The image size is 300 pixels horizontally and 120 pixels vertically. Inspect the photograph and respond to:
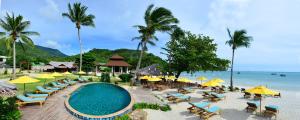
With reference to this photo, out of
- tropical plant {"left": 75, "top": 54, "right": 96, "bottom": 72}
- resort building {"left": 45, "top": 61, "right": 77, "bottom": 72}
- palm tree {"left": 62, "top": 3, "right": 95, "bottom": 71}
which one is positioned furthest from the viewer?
resort building {"left": 45, "top": 61, "right": 77, "bottom": 72}

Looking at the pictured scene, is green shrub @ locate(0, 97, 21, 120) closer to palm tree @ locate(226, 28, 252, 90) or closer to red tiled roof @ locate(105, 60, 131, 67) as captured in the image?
palm tree @ locate(226, 28, 252, 90)

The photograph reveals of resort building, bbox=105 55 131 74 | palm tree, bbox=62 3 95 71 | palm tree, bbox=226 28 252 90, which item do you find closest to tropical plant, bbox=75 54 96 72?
resort building, bbox=105 55 131 74

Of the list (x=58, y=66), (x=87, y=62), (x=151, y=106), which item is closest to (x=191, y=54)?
(x=151, y=106)

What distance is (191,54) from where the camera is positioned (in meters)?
27.7

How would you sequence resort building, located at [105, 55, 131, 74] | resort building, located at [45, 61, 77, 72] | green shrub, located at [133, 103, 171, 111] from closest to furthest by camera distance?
green shrub, located at [133, 103, 171, 111] → resort building, located at [105, 55, 131, 74] → resort building, located at [45, 61, 77, 72]

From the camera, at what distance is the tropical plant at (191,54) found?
2775 cm

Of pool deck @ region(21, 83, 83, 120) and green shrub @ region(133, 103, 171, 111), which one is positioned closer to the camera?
pool deck @ region(21, 83, 83, 120)

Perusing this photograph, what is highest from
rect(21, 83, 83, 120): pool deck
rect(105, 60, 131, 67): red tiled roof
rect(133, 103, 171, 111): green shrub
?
rect(105, 60, 131, 67): red tiled roof

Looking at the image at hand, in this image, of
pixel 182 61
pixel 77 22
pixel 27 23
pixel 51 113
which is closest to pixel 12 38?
pixel 27 23

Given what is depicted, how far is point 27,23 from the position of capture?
86.7 feet

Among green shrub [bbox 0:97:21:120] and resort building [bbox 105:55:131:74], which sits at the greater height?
resort building [bbox 105:55:131:74]

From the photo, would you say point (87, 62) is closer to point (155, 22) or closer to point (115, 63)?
point (115, 63)

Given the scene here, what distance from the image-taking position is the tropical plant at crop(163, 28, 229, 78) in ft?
91.0

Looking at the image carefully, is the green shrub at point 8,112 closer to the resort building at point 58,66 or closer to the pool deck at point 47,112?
the pool deck at point 47,112
